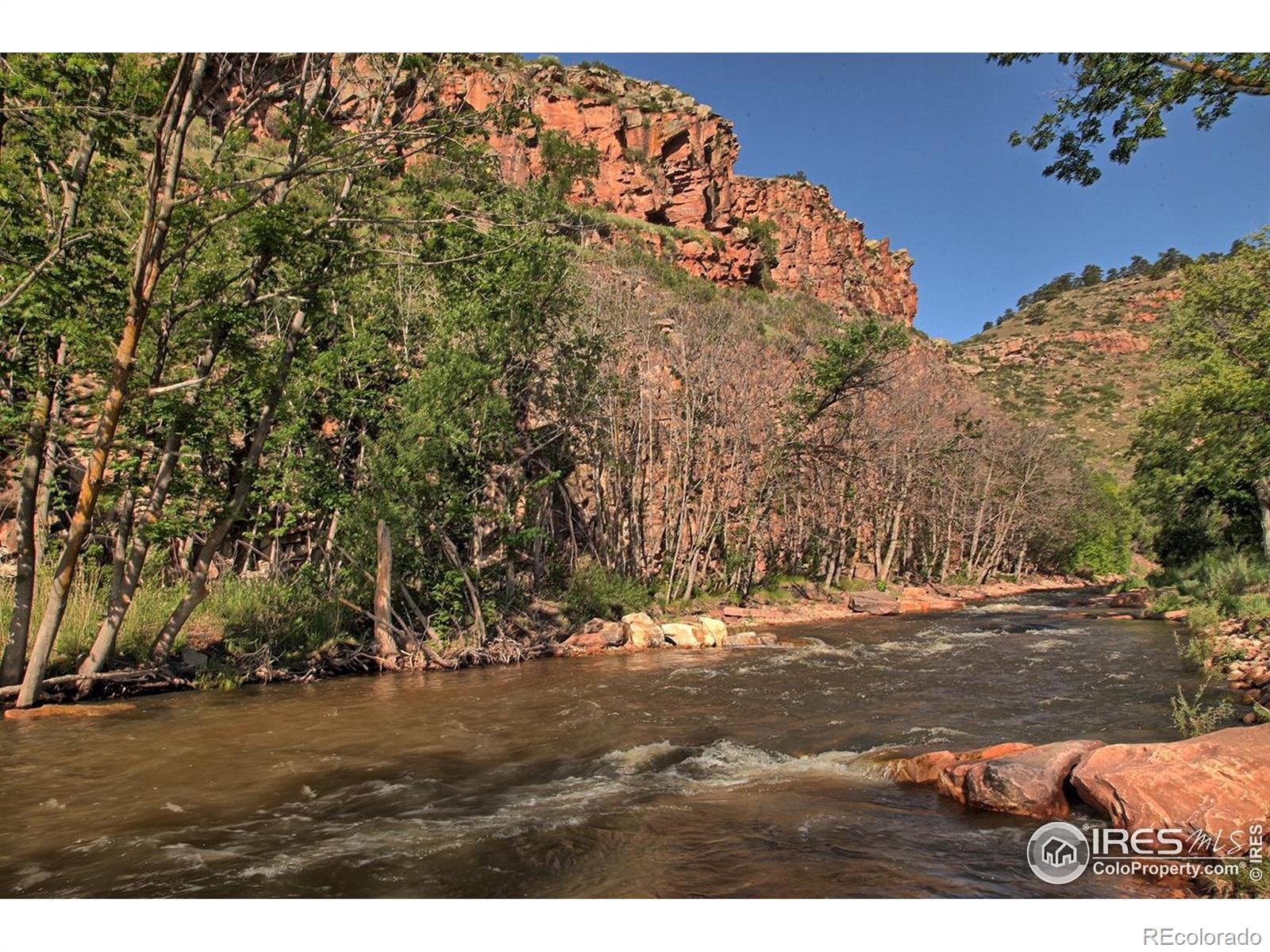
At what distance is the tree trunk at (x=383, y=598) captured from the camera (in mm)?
14062

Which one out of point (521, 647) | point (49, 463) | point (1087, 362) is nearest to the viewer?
point (49, 463)

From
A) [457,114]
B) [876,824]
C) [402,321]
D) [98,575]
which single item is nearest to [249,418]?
[98,575]

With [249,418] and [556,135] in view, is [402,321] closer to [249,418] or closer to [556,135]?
[249,418]

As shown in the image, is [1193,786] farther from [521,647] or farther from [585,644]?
[585,644]

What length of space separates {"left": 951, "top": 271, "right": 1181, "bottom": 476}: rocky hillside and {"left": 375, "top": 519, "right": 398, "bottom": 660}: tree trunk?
5770 cm

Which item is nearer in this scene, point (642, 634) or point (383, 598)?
point (383, 598)

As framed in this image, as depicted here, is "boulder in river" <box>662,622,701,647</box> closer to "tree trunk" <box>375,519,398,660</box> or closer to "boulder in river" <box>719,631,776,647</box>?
"boulder in river" <box>719,631,776,647</box>

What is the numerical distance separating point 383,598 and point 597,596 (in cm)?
671

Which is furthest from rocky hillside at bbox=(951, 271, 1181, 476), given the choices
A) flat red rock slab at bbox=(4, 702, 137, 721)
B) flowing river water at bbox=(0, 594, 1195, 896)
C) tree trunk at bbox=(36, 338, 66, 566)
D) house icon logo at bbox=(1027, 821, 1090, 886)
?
tree trunk at bbox=(36, 338, 66, 566)

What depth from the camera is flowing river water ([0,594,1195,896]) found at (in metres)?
4.51

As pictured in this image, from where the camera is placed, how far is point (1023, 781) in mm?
5535

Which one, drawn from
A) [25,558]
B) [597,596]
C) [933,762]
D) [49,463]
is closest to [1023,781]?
[933,762]

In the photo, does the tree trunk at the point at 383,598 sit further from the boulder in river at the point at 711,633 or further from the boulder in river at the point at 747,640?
the boulder in river at the point at 747,640
